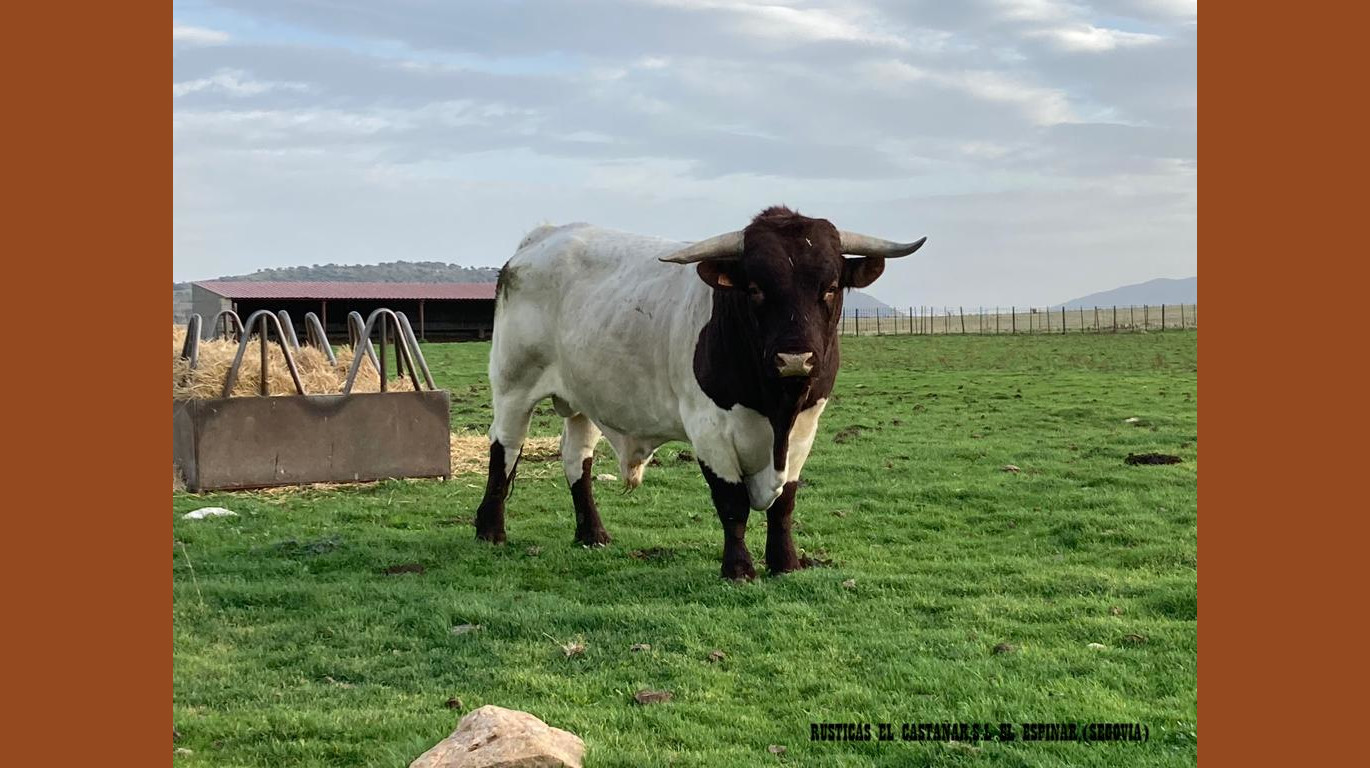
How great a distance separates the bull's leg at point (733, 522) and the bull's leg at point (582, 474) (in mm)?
1682

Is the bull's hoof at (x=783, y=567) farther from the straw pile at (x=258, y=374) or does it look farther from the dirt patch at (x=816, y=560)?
the straw pile at (x=258, y=374)

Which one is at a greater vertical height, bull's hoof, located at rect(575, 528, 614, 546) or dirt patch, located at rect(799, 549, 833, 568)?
bull's hoof, located at rect(575, 528, 614, 546)

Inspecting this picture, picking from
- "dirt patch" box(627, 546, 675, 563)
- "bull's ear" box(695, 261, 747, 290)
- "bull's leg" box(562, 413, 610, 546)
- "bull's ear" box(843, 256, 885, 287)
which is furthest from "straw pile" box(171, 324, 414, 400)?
"bull's ear" box(843, 256, 885, 287)

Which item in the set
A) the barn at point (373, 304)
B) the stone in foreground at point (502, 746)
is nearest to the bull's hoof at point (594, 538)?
the stone in foreground at point (502, 746)

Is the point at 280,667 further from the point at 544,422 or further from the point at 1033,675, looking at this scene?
the point at 544,422

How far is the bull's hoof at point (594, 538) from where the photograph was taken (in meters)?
9.49

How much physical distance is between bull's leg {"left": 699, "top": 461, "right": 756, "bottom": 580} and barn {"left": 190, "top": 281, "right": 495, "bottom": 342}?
43914mm

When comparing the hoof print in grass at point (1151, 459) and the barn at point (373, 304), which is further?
the barn at point (373, 304)

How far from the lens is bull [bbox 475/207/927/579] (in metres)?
7.38

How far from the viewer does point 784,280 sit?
7.25 metres

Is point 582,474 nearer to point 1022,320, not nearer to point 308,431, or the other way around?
point 308,431

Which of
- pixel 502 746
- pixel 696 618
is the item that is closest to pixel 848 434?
pixel 696 618

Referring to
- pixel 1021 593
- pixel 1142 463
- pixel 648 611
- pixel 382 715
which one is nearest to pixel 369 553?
pixel 648 611

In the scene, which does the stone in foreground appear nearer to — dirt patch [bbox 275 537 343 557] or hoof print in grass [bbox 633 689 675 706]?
hoof print in grass [bbox 633 689 675 706]
